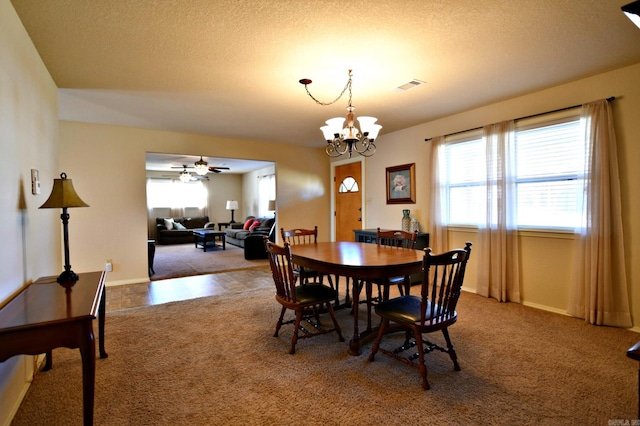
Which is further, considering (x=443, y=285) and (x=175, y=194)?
(x=175, y=194)

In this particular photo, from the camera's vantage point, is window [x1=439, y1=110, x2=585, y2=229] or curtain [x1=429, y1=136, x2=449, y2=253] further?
curtain [x1=429, y1=136, x2=449, y2=253]

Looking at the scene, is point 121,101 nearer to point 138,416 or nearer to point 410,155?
point 138,416

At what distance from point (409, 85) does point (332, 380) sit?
2.75m

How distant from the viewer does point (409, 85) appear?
10.3 ft

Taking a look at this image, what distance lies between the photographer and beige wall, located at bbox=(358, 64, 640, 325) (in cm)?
279

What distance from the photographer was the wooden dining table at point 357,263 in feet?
7.15

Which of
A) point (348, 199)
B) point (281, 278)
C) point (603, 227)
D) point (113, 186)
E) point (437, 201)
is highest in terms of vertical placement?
point (113, 186)

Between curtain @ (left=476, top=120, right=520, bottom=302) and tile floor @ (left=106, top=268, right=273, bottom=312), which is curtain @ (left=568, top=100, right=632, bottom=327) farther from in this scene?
tile floor @ (left=106, top=268, right=273, bottom=312)

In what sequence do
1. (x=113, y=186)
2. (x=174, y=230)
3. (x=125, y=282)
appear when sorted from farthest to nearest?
(x=174, y=230) < (x=125, y=282) < (x=113, y=186)

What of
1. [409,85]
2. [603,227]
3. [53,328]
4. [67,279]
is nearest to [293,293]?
[53,328]

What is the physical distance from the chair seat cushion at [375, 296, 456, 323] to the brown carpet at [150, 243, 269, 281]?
3.98 meters

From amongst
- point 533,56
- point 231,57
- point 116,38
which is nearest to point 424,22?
point 533,56

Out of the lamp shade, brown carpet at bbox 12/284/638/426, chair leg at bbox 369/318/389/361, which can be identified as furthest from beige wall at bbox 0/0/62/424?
chair leg at bbox 369/318/389/361

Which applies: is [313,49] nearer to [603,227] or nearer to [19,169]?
[19,169]
